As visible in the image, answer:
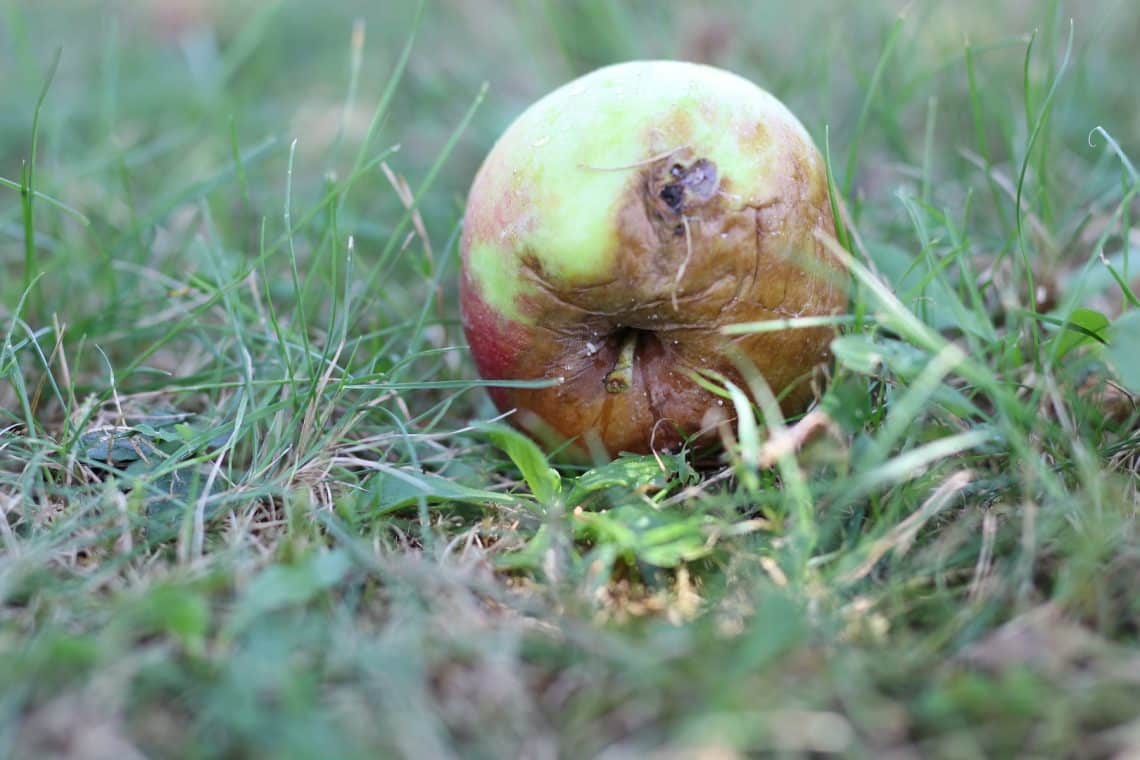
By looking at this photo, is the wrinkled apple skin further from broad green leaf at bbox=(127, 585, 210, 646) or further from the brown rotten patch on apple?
broad green leaf at bbox=(127, 585, 210, 646)

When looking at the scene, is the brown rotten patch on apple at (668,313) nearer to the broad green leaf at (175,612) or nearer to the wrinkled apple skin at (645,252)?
the wrinkled apple skin at (645,252)

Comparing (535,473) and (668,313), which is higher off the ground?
(668,313)

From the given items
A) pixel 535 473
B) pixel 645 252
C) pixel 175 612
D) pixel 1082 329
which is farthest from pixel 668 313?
pixel 175 612

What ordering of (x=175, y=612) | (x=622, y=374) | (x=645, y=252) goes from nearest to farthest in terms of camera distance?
(x=175, y=612)
(x=645, y=252)
(x=622, y=374)

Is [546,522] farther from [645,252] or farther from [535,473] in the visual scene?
[645,252]

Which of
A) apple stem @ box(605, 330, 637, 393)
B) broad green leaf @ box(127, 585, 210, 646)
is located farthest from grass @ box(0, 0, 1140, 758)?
apple stem @ box(605, 330, 637, 393)

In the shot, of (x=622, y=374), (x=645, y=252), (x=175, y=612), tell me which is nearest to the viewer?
(x=175, y=612)

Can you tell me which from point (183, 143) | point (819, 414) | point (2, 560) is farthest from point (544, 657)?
point (183, 143)
